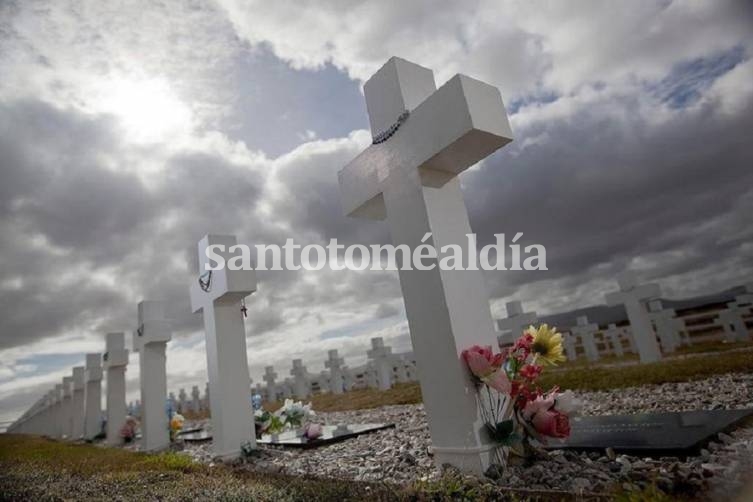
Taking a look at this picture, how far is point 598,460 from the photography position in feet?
9.71

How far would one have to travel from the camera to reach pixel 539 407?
3186 mm

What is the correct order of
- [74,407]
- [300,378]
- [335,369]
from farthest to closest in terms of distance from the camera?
[300,378] → [335,369] → [74,407]

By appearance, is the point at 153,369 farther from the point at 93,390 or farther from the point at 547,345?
the point at 547,345

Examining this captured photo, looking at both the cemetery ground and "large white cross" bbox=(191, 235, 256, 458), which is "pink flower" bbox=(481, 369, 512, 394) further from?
"large white cross" bbox=(191, 235, 256, 458)

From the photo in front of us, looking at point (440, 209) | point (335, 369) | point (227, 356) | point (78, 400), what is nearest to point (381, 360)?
point (335, 369)

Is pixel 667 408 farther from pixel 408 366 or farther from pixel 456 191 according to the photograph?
pixel 408 366

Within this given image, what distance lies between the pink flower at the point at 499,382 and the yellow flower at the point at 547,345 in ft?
1.48

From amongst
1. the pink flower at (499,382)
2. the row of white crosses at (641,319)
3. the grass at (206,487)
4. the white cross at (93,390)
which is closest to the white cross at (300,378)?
the white cross at (93,390)

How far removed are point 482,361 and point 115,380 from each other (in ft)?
41.2

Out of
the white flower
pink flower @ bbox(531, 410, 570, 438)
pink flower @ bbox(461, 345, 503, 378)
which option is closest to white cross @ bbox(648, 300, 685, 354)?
the white flower

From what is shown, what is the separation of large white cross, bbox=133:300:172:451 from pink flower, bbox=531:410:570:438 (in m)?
8.30

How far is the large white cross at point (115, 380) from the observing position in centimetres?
1220

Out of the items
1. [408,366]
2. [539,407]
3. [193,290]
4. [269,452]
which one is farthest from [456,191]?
[408,366]

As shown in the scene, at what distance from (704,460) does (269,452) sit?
5.16 meters
